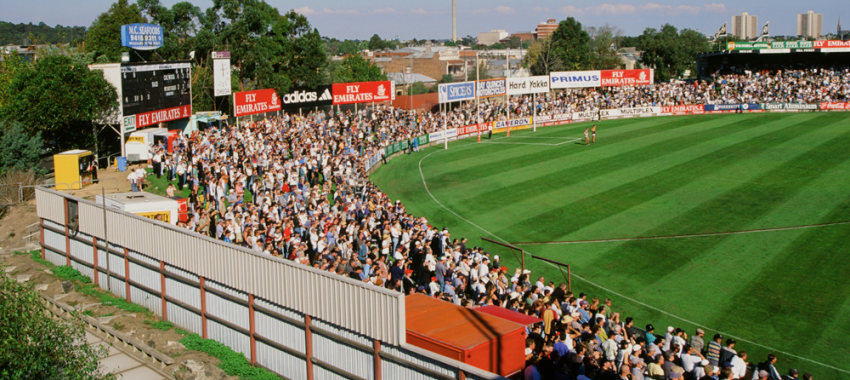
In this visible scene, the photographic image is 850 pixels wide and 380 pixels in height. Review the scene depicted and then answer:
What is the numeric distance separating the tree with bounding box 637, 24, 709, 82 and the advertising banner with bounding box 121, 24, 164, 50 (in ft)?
259

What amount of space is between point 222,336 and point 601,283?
10.9 metres

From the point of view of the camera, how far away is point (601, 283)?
19719mm

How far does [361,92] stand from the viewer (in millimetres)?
51562

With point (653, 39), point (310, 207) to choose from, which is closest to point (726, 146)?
point (310, 207)

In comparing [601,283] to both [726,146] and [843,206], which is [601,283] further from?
[726,146]

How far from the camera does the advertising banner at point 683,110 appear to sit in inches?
2331

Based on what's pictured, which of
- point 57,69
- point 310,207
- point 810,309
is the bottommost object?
point 810,309

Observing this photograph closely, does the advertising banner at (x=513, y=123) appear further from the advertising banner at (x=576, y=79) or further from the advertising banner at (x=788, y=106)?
the advertising banner at (x=788, y=106)

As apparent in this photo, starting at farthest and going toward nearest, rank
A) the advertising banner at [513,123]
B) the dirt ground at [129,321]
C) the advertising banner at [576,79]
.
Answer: the advertising banner at [576,79] < the advertising banner at [513,123] < the dirt ground at [129,321]

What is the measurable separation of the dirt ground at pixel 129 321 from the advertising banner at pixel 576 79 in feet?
161

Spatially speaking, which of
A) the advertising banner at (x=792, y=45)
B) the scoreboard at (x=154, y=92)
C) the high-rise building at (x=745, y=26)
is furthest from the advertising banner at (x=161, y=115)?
the high-rise building at (x=745, y=26)

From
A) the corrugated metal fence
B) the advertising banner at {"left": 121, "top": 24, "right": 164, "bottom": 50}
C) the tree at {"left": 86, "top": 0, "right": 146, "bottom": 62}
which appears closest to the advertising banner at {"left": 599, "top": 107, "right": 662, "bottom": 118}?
the advertising banner at {"left": 121, "top": 24, "right": 164, "bottom": 50}

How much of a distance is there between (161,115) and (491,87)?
27.3 m

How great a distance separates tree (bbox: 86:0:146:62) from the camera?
67500 mm
